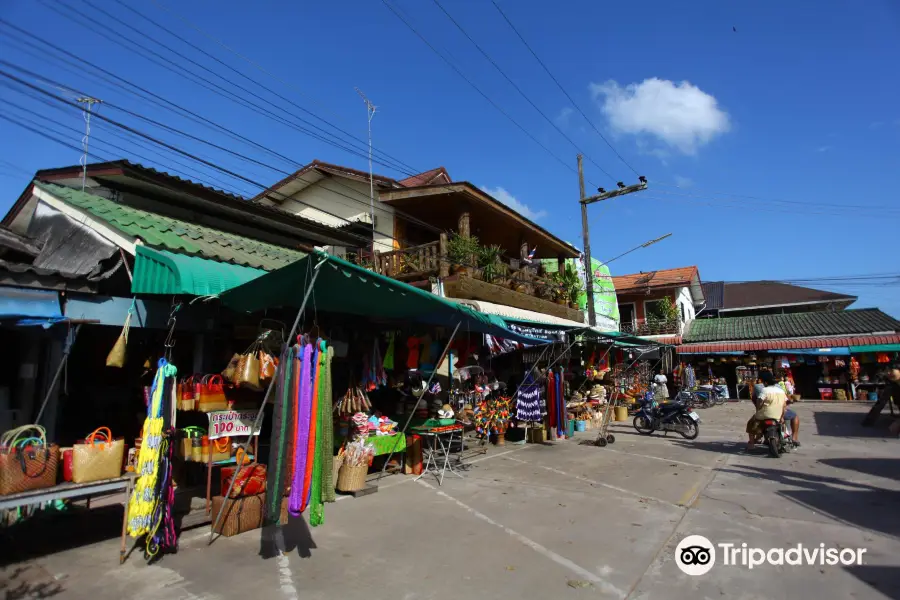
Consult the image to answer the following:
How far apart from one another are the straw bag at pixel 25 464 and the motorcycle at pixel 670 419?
1211cm

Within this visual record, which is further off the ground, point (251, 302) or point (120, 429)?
point (251, 302)

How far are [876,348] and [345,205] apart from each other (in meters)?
22.0

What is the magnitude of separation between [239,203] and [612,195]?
13509 millimetres

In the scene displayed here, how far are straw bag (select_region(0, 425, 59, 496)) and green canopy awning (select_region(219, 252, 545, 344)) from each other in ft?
7.15

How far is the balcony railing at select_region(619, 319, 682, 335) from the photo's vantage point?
88.1ft

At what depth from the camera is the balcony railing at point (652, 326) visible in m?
26.8

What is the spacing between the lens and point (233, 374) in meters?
Result: 5.54

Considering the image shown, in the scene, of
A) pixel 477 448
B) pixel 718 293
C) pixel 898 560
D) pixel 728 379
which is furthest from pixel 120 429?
pixel 718 293

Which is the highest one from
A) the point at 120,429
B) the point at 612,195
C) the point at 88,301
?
the point at 612,195

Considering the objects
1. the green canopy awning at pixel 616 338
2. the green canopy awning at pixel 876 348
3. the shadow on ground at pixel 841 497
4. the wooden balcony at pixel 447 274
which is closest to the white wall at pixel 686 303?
the green canopy awning at pixel 876 348

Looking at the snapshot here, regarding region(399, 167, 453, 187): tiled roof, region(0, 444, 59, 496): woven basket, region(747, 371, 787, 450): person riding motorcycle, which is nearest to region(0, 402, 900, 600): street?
region(0, 444, 59, 496): woven basket

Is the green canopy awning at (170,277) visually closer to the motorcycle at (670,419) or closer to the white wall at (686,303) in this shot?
the motorcycle at (670,419)

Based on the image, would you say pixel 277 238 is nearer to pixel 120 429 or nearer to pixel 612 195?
pixel 120 429

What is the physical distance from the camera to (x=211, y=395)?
5.66m
